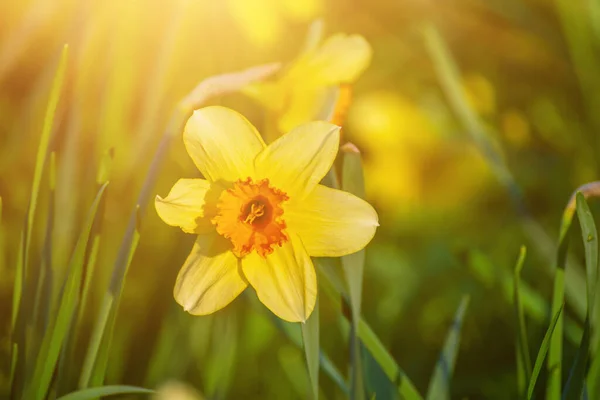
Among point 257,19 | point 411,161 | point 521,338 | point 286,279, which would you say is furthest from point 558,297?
point 257,19

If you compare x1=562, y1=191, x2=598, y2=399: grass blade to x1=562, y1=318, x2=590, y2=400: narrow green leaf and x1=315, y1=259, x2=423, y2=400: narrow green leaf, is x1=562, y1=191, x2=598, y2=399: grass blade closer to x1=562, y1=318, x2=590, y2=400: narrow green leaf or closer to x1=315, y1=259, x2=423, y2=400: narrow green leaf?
x1=562, y1=318, x2=590, y2=400: narrow green leaf

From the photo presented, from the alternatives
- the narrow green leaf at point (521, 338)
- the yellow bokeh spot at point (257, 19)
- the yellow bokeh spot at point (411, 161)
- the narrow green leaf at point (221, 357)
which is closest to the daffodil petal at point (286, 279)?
the narrow green leaf at point (521, 338)

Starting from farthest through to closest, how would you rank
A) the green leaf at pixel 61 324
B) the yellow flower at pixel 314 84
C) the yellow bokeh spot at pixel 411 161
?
the yellow bokeh spot at pixel 411 161
the yellow flower at pixel 314 84
the green leaf at pixel 61 324

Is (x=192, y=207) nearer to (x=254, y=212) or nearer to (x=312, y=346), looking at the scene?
(x=254, y=212)

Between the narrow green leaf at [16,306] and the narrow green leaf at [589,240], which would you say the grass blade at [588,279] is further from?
the narrow green leaf at [16,306]

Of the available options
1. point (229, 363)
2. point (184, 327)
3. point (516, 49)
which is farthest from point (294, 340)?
point (516, 49)

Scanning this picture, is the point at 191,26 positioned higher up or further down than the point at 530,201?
higher up

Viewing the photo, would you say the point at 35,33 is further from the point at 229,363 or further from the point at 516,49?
the point at 516,49
